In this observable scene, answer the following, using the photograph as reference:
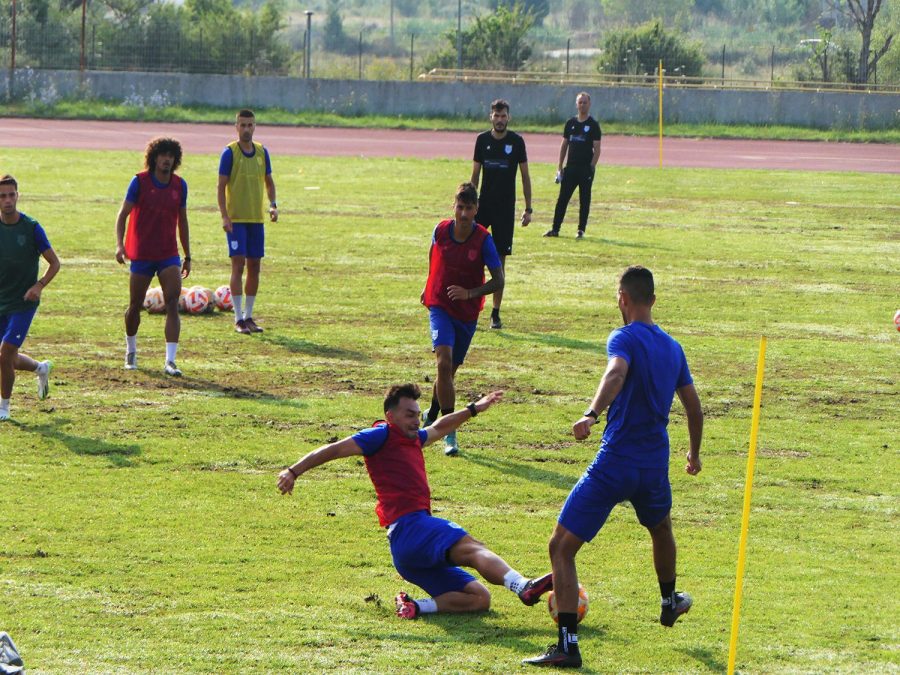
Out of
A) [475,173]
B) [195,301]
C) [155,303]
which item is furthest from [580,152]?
[155,303]

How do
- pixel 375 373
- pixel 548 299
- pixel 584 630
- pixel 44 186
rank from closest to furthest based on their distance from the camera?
pixel 584 630 < pixel 375 373 < pixel 548 299 < pixel 44 186

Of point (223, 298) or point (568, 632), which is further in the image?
point (223, 298)

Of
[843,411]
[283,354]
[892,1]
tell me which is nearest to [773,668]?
[843,411]

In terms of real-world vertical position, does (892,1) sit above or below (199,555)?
above

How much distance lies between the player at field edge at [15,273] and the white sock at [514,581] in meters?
5.65

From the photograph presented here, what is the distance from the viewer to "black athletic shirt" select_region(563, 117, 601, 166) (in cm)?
2233

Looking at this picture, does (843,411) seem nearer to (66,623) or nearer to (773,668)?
(773,668)

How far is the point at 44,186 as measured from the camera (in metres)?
27.9

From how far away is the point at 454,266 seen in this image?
1116 centimetres

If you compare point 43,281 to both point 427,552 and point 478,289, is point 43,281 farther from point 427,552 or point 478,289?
point 427,552

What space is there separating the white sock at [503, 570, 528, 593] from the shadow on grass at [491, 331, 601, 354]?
753 centimetres

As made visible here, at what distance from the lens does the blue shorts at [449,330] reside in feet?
36.7

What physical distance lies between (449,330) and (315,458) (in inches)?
149

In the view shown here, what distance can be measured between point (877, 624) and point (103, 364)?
8881 mm
